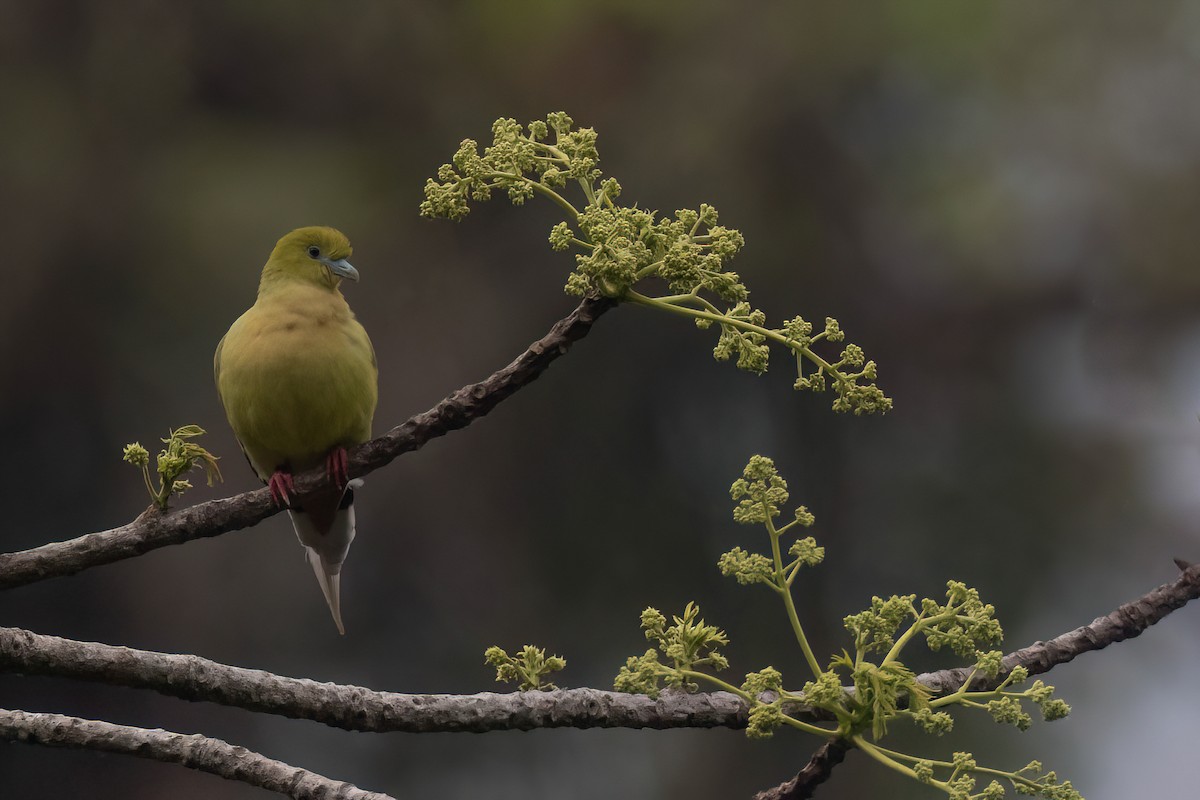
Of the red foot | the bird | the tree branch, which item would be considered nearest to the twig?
the tree branch

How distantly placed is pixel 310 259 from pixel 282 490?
695 millimetres

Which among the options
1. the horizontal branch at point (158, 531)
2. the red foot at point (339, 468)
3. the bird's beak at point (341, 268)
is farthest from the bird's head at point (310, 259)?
the horizontal branch at point (158, 531)

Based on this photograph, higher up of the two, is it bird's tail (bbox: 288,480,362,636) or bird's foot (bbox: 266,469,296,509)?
bird's tail (bbox: 288,480,362,636)

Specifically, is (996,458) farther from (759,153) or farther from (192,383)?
(192,383)

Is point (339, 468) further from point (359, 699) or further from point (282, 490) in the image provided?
point (359, 699)

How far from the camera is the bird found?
2564 mm

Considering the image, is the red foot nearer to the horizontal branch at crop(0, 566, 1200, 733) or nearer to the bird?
the bird

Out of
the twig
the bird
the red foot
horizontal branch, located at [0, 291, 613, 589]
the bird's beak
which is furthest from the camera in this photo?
the bird's beak

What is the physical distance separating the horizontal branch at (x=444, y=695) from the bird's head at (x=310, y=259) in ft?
3.49

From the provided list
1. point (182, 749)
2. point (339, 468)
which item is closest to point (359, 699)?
point (182, 749)

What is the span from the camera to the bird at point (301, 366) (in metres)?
2.56

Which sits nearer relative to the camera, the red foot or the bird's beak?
the red foot

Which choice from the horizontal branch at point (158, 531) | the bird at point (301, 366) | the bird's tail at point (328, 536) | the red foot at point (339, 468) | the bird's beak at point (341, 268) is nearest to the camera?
the horizontal branch at point (158, 531)

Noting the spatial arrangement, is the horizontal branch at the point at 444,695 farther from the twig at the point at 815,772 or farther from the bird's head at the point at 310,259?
the bird's head at the point at 310,259
